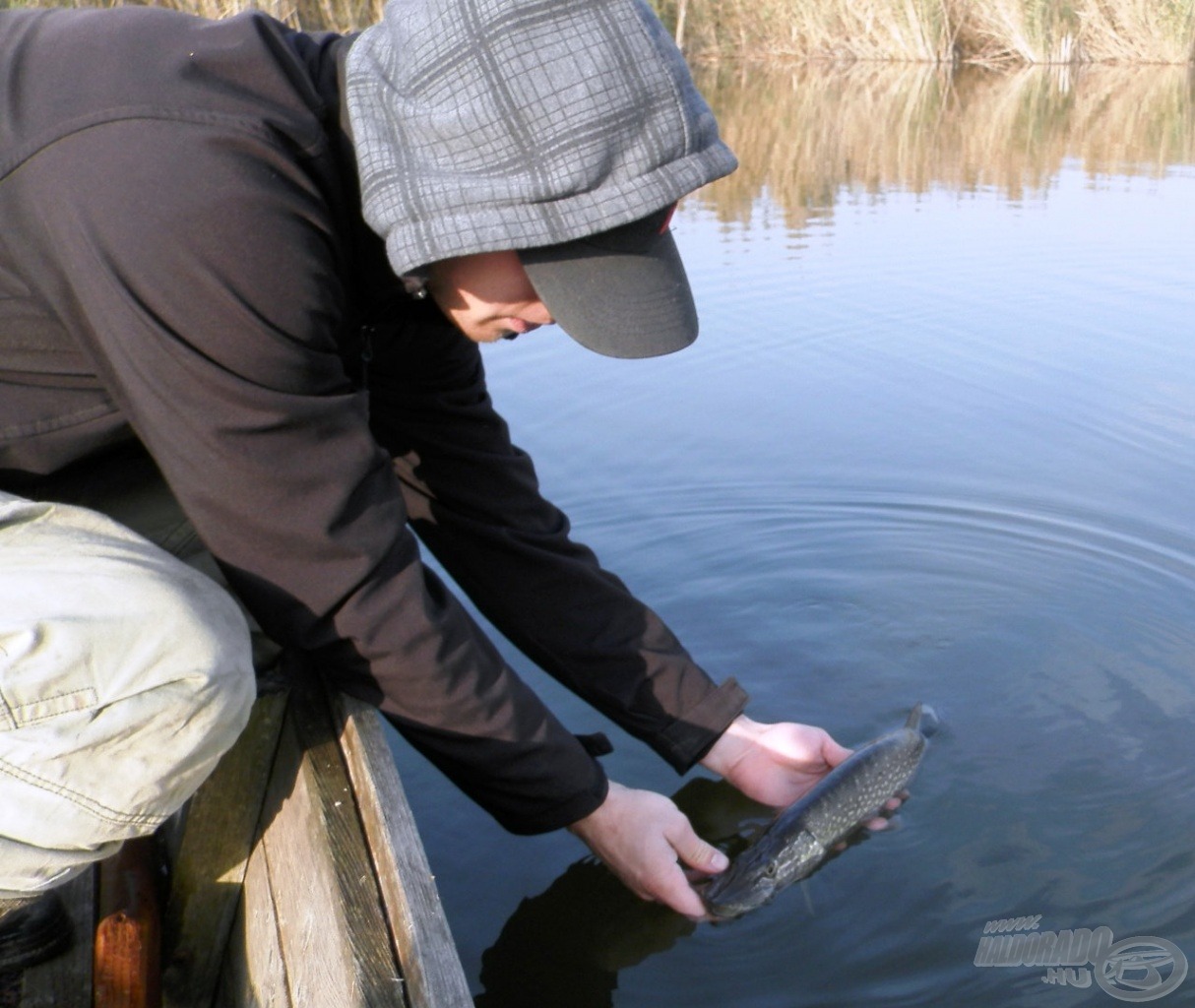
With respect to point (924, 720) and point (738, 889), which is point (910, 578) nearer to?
point (924, 720)

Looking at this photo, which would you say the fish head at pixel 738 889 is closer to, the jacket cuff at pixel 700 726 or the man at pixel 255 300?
the jacket cuff at pixel 700 726

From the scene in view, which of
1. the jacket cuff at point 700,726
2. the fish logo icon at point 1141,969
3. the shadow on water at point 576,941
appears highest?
the jacket cuff at point 700,726

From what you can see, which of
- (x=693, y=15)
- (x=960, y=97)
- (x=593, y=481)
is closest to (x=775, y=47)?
(x=693, y=15)

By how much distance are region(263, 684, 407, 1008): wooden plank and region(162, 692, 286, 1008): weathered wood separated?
0.03 metres

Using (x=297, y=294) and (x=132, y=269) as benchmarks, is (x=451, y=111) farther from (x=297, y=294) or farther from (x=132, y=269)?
(x=132, y=269)

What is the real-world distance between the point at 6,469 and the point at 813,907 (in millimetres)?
1880

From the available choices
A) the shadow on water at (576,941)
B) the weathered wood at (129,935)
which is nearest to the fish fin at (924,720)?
the shadow on water at (576,941)

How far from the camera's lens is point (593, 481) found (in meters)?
5.17

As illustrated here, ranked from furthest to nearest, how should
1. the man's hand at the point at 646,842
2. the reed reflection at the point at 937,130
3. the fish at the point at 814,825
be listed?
1. the reed reflection at the point at 937,130
2. the fish at the point at 814,825
3. the man's hand at the point at 646,842

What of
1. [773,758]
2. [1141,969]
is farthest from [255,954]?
[1141,969]

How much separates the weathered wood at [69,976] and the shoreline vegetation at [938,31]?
20756 millimetres

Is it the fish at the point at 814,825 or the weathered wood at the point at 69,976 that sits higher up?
the weathered wood at the point at 69,976

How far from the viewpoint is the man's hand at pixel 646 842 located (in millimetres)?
2449

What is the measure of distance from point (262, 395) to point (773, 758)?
1.69 meters
